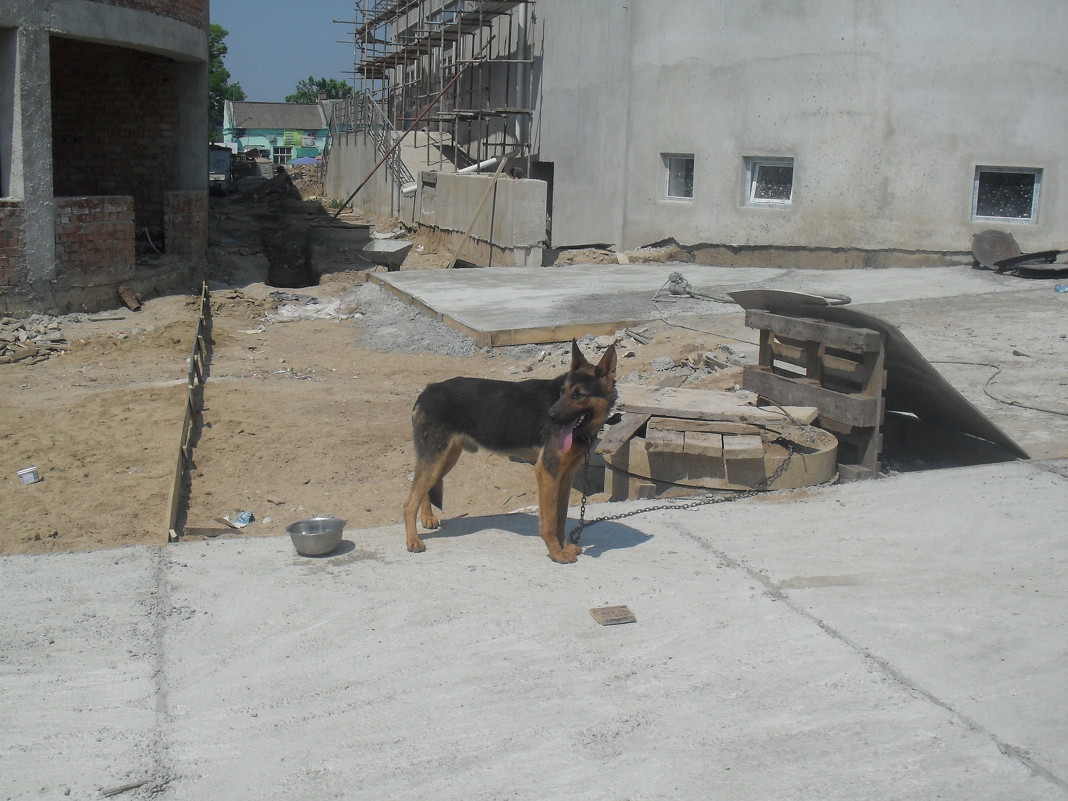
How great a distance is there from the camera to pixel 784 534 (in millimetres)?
5621

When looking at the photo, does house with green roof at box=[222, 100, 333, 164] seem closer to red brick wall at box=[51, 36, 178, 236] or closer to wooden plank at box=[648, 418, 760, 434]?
red brick wall at box=[51, 36, 178, 236]

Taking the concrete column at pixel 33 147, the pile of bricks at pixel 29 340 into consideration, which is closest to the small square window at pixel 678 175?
the concrete column at pixel 33 147

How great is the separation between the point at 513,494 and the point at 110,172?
42.8 ft

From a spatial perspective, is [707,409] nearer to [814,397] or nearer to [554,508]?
[814,397]

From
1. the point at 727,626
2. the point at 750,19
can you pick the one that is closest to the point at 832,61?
the point at 750,19

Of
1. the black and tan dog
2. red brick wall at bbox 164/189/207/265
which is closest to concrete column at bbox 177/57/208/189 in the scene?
red brick wall at bbox 164/189/207/265

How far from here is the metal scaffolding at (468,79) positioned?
2334 cm

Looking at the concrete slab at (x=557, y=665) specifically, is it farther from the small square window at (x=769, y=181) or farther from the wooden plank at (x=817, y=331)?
the small square window at (x=769, y=181)

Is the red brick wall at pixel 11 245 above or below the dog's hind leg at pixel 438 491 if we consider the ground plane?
above

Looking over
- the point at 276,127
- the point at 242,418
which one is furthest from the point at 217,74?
the point at 242,418

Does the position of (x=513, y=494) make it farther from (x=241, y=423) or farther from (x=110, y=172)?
(x=110, y=172)

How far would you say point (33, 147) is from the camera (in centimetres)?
1304

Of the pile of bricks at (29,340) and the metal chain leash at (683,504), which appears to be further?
the pile of bricks at (29,340)

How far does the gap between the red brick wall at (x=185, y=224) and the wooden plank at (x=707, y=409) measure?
11774 mm
